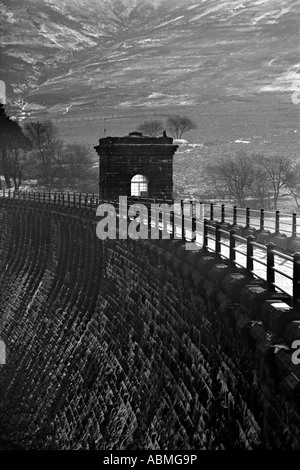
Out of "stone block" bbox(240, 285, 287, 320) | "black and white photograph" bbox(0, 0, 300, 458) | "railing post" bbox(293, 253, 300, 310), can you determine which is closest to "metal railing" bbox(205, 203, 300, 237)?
"black and white photograph" bbox(0, 0, 300, 458)

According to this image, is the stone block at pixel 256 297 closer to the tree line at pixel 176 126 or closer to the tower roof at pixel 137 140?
the tower roof at pixel 137 140

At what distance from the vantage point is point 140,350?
22.5 metres

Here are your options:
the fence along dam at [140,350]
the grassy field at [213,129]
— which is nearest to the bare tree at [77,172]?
the grassy field at [213,129]

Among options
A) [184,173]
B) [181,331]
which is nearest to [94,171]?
[184,173]

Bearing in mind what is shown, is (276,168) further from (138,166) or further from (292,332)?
(292,332)

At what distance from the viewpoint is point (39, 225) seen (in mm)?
47875

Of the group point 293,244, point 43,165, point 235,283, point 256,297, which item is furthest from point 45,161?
point 256,297

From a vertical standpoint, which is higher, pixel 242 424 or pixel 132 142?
pixel 132 142

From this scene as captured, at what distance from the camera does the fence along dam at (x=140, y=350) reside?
1220cm

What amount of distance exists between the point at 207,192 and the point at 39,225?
41510mm

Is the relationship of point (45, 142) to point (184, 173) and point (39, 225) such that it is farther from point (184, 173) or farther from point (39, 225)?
point (39, 225)

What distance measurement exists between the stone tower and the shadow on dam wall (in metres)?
3.44

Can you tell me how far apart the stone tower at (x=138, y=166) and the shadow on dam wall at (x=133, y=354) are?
3.44 m
